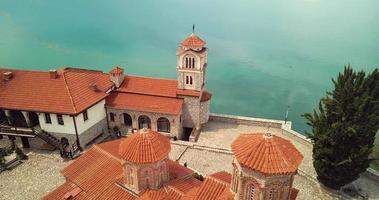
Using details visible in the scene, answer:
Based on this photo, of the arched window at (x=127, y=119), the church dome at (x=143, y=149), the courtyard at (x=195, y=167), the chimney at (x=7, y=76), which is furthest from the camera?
the arched window at (x=127, y=119)

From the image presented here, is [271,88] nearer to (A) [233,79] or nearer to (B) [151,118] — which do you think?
(A) [233,79]

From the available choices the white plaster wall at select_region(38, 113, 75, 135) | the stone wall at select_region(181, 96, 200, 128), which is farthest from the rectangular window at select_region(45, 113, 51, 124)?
the stone wall at select_region(181, 96, 200, 128)

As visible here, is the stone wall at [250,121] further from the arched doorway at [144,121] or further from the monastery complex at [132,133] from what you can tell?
the arched doorway at [144,121]

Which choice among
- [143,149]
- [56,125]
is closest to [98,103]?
[56,125]

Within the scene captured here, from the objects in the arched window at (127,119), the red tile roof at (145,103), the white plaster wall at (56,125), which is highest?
the red tile roof at (145,103)

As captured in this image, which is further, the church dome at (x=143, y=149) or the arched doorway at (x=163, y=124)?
the arched doorway at (x=163, y=124)

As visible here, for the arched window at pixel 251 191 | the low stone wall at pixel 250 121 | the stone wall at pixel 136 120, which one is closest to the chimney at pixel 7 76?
the stone wall at pixel 136 120
